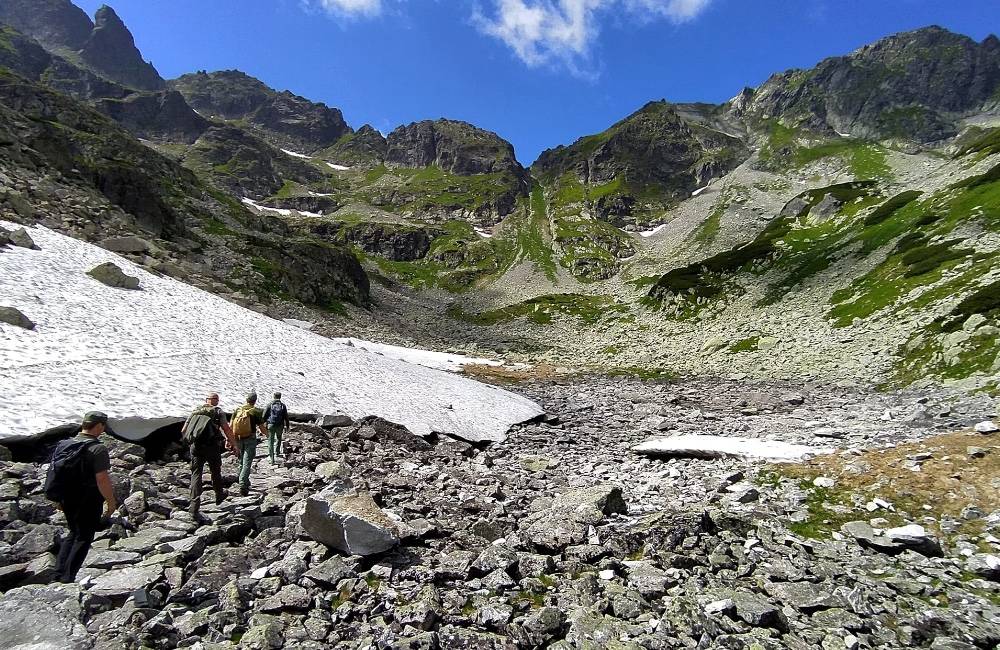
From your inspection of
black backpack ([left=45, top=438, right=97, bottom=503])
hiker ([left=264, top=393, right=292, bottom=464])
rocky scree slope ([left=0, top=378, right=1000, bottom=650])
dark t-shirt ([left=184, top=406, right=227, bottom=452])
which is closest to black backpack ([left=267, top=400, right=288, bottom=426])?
hiker ([left=264, top=393, right=292, bottom=464])

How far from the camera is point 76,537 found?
7688mm

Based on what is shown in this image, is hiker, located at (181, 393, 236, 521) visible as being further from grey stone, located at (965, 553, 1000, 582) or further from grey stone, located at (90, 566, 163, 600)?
grey stone, located at (965, 553, 1000, 582)

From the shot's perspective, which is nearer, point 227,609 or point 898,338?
point 227,609

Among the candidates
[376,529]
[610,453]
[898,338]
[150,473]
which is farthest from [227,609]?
[898,338]

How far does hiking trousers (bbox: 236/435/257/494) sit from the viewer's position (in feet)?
39.6

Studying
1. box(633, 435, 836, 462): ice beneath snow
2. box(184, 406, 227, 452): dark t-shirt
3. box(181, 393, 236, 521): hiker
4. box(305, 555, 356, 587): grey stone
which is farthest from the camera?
box(633, 435, 836, 462): ice beneath snow

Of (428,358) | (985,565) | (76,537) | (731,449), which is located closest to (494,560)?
(76,537)

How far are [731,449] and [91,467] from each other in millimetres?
19350

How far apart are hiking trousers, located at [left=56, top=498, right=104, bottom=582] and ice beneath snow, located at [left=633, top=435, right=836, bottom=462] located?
18220 mm

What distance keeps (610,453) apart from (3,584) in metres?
19.1

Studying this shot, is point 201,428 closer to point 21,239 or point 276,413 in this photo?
point 276,413

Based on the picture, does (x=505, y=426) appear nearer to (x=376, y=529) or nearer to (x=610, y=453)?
(x=610, y=453)

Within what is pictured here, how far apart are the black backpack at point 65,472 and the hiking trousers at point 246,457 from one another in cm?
438

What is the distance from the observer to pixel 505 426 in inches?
1038
